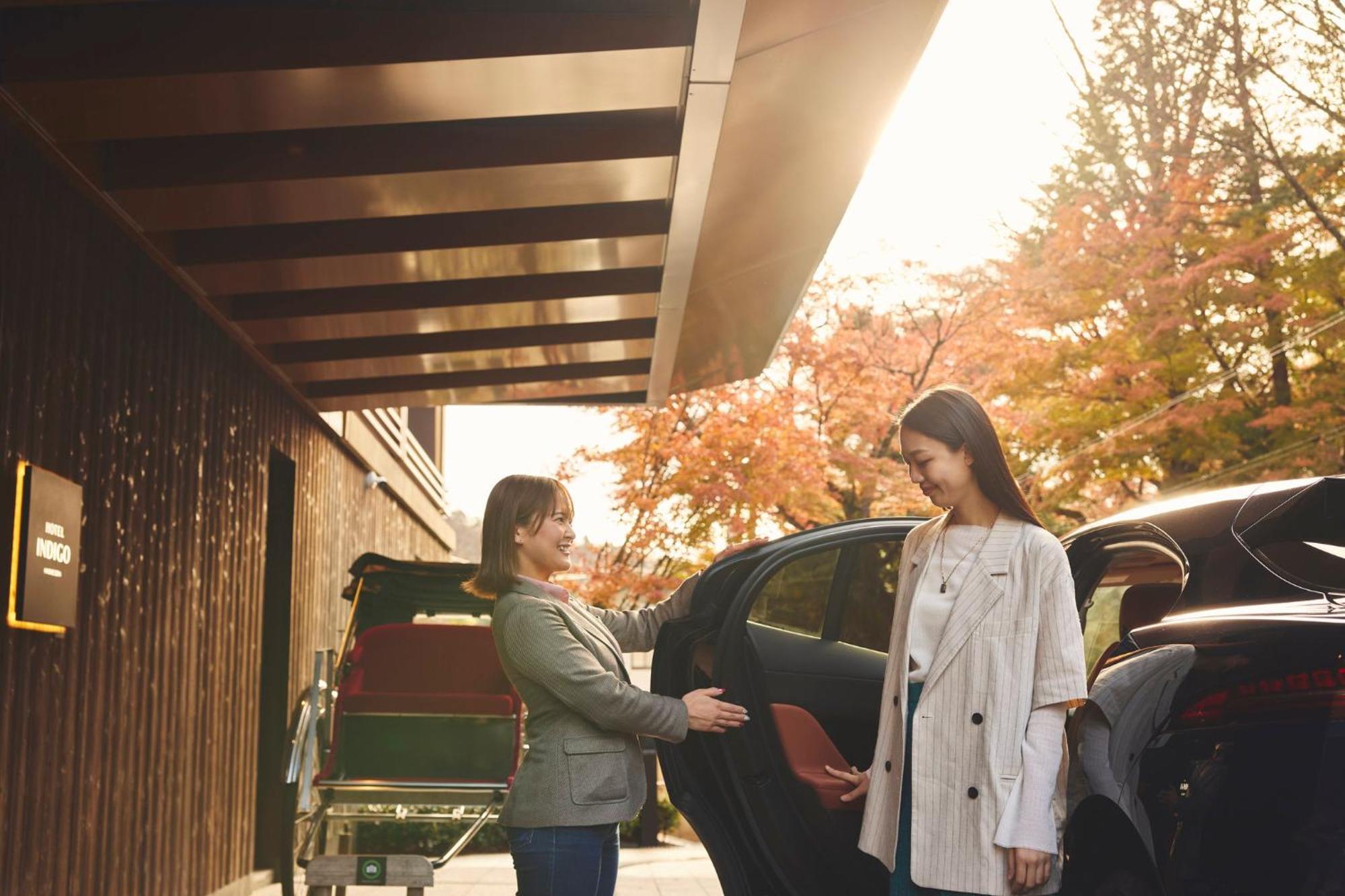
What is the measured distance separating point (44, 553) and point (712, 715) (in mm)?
2957

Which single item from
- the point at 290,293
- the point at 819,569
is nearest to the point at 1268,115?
the point at 819,569

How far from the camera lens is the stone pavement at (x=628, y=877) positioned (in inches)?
370

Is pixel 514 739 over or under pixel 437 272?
under

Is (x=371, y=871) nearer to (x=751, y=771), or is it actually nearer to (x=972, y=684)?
(x=751, y=771)

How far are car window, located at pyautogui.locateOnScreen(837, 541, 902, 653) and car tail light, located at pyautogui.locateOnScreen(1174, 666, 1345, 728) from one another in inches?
128

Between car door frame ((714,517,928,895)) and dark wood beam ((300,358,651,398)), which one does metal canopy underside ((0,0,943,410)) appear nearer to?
dark wood beam ((300,358,651,398))

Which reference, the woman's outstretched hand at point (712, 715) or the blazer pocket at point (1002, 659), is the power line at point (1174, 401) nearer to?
the woman's outstretched hand at point (712, 715)

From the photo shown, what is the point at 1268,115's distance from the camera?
17391 mm

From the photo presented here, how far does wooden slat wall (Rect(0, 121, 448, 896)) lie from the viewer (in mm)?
5117

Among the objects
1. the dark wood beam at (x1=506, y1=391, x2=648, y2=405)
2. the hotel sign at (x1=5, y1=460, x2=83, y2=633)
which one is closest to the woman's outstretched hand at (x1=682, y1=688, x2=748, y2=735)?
the hotel sign at (x1=5, y1=460, x2=83, y2=633)

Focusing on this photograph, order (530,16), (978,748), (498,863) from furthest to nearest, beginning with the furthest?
(498,863) → (530,16) → (978,748)

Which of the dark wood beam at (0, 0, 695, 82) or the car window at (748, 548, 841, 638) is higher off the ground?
the dark wood beam at (0, 0, 695, 82)

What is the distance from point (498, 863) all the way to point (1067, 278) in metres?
10.4

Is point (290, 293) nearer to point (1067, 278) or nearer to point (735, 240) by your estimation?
point (735, 240)
